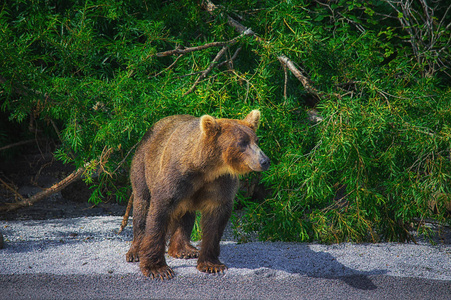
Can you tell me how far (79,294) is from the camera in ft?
11.6

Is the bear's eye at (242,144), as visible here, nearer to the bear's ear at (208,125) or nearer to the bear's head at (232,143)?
the bear's head at (232,143)

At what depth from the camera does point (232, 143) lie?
3.62 m

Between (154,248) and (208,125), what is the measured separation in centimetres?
108

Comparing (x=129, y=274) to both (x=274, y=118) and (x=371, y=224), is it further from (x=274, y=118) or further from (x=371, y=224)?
(x=371, y=224)

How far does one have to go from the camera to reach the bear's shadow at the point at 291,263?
3.98 m

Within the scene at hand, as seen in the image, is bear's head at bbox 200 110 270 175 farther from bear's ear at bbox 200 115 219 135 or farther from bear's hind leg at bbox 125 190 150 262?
bear's hind leg at bbox 125 190 150 262

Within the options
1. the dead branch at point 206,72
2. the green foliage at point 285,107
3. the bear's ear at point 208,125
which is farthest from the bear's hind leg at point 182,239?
the dead branch at point 206,72

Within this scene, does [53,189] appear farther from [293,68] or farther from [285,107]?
[293,68]

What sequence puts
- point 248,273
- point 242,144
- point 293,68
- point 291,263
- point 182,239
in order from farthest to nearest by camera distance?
point 293,68 < point 182,239 < point 291,263 < point 248,273 < point 242,144

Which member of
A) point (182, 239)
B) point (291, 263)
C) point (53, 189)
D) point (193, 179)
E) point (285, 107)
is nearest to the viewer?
point (193, 179)

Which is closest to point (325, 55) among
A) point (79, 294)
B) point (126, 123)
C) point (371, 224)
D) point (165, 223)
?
point (371, 224)

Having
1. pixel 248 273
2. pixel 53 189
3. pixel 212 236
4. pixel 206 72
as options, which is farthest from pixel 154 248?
pixel 53 189

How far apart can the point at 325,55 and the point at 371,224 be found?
5.97ft

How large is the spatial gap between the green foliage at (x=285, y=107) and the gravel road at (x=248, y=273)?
0.48m
